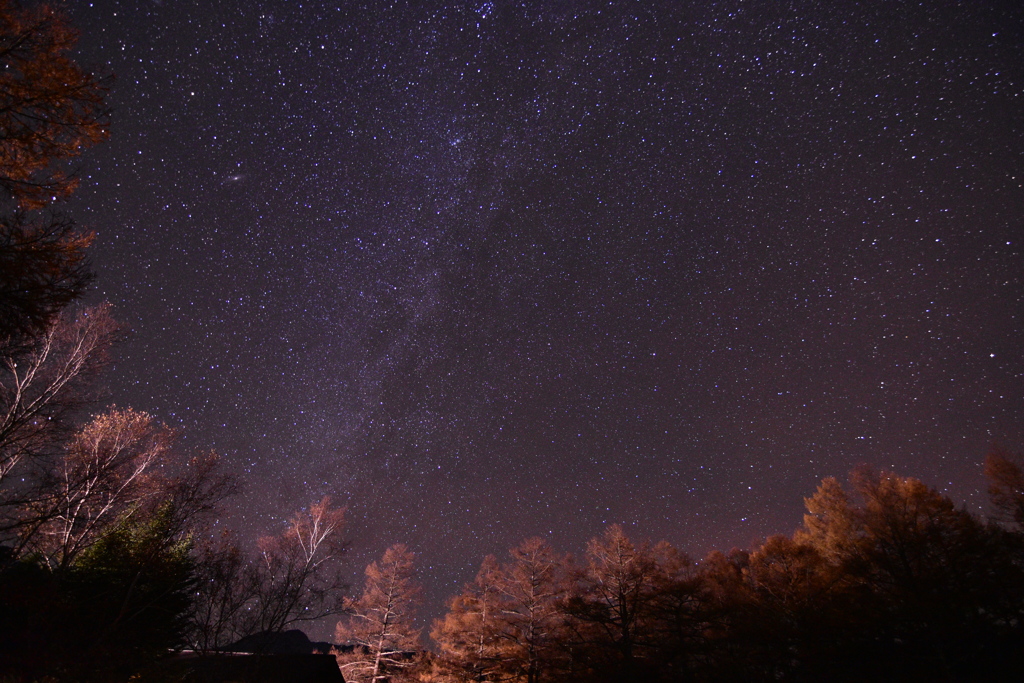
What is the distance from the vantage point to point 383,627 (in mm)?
20406

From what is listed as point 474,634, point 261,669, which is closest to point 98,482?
point 261,669

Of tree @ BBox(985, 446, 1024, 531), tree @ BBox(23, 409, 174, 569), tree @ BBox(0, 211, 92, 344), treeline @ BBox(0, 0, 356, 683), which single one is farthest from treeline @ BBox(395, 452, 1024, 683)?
tree @ BBox(0, 211, 92, 344)

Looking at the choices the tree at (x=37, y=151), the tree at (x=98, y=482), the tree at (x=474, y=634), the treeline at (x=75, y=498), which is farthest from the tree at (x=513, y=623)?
the tree at (x=37, y=151)

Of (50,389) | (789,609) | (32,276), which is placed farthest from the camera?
(789,609)

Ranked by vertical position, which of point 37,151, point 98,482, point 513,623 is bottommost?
point 513,623

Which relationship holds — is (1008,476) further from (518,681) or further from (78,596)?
(78,596)

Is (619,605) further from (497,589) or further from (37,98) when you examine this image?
(37,98)

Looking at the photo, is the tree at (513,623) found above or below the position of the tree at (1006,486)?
below

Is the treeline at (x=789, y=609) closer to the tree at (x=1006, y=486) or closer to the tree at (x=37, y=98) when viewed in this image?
the tree at (x=1006, y=486)

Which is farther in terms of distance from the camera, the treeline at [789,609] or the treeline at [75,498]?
the treeline at [789,609]

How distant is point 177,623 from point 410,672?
33.2 ft

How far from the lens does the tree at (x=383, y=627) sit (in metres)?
18.8

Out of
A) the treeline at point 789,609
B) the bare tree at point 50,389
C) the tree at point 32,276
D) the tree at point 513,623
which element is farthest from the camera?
the tree at point 513,623

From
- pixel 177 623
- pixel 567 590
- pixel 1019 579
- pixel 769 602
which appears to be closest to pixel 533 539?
pixel 567 590
